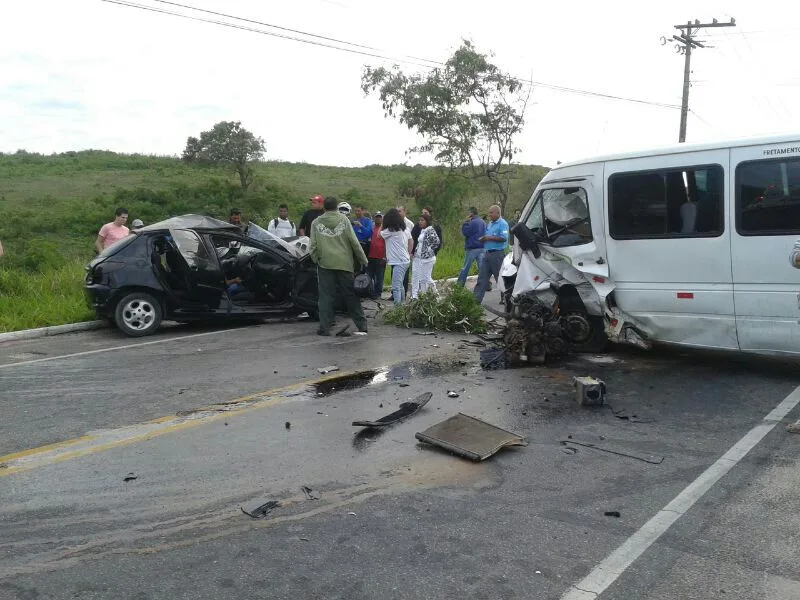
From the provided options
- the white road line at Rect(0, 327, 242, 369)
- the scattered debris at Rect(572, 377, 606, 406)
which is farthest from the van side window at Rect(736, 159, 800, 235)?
the white road line at Rect(0, 327, 242, 369)

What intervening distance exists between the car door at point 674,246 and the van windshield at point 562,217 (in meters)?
0.35

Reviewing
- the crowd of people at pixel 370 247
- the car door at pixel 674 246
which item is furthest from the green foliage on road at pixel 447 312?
the car door at pixel 674 246

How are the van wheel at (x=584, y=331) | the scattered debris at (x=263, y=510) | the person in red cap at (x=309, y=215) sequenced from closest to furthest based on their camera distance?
the scattered debris at (x=263, y=510) < the van wheel at (x=584, y=331) < the person in red cap at (x=309, y=215)

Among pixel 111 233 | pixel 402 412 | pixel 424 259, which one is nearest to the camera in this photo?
pixel 402 412

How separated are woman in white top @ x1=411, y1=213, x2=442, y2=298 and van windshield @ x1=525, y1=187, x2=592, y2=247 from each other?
134 inches

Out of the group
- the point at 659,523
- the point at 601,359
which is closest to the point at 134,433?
the point at 659,523

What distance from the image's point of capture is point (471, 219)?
14906mm

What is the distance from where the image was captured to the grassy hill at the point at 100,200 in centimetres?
1323

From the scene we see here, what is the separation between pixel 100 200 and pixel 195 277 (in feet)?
105

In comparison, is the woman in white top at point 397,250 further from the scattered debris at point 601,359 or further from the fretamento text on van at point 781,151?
the fretamento text on van at point 781,151

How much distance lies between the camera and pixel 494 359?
28.5 ft

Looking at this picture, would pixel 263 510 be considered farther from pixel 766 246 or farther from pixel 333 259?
pixel 333 259

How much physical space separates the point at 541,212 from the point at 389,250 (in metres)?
4.28

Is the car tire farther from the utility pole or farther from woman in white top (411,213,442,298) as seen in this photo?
the utility pole
